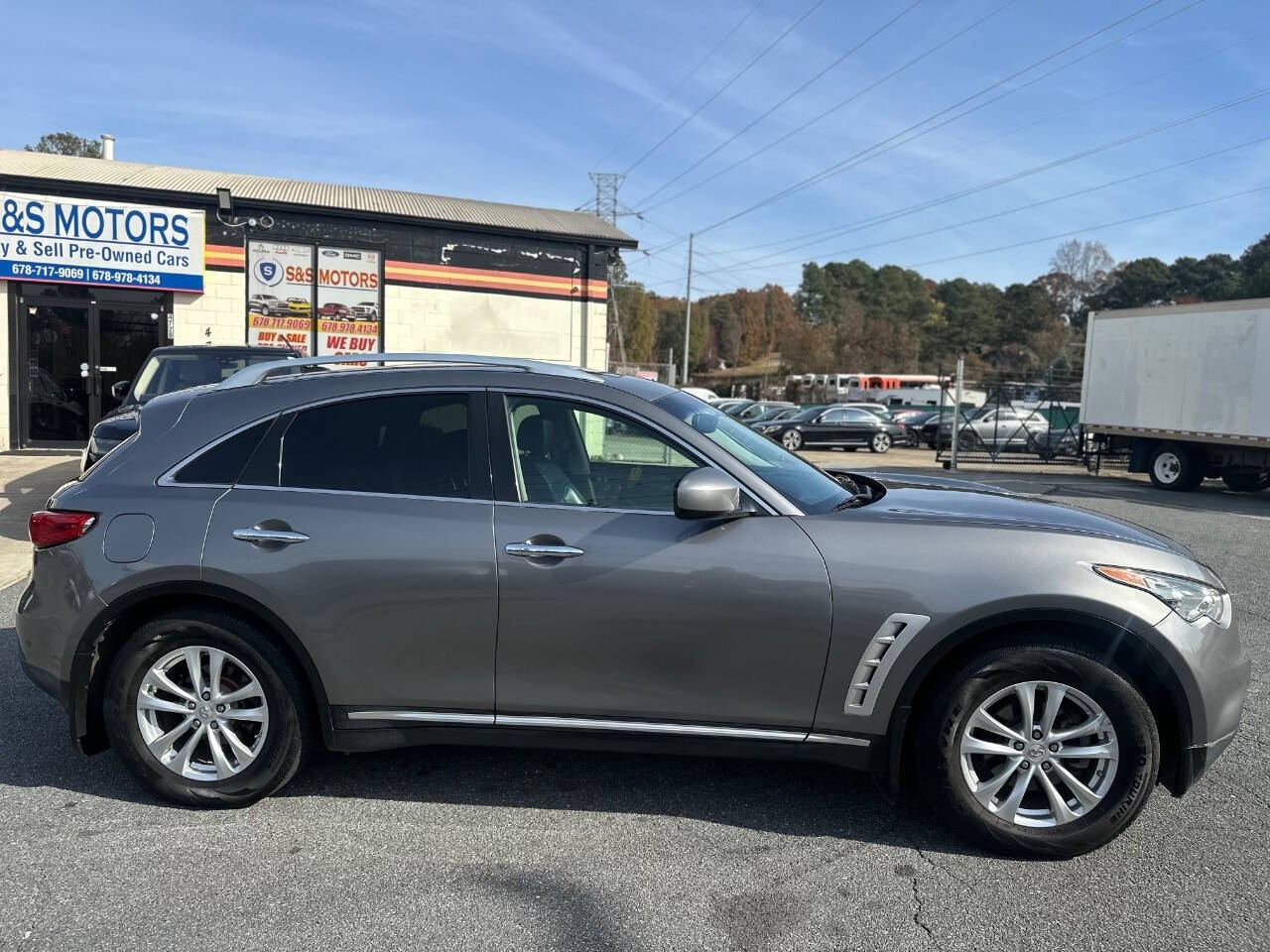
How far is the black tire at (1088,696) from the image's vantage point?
3.11 m

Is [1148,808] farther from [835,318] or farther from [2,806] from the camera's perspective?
[835,318]

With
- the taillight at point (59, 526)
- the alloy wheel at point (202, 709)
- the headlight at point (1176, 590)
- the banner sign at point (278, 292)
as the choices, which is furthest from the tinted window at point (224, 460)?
the banner sign at point (278, 292)

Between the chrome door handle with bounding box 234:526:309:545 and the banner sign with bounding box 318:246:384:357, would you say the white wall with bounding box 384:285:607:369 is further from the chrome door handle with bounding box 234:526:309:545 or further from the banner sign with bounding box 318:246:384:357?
the chrome door handle with bounding box 234:526:309:545

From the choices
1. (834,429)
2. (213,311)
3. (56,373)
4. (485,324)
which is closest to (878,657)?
(485,324)

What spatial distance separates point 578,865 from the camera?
10.1ft

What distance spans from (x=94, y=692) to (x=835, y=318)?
13371 cm

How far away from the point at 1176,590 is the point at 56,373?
17584 millimetres

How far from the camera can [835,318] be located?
431 feet

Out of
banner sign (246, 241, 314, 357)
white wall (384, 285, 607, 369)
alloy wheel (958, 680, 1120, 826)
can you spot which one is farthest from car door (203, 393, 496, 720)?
banner sign (246, 241, 314, 357)

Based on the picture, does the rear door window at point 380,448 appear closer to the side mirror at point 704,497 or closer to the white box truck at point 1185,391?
the side mirror at point 704,497

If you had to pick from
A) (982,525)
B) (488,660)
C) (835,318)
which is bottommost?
(488,660)

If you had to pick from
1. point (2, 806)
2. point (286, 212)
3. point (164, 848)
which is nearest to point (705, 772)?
point (164, 848)

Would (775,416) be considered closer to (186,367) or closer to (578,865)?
(186,367)

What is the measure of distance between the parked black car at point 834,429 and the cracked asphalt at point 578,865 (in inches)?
1011
